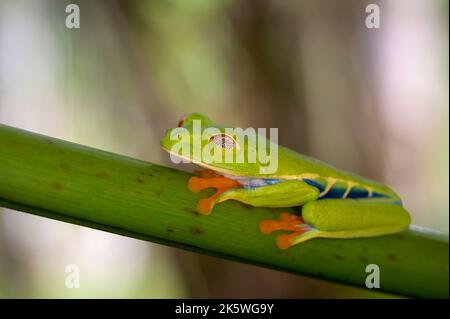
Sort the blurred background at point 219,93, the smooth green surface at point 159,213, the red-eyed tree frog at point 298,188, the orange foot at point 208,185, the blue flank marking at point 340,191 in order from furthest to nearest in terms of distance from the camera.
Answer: the blurred background at point 219,93, the blue flank marking at point 340,191, the red-eyed tree frog at point 298,188, the orange foot at point 208,185, the smooth green surface at point 159,213

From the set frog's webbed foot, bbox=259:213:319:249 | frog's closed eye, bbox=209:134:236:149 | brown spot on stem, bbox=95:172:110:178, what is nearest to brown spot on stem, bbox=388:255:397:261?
frog's webbed foot, bbox=259:213:319:249

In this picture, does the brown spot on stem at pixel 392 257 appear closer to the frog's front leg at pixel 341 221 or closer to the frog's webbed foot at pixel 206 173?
the frog's front leg at pixel 341 221

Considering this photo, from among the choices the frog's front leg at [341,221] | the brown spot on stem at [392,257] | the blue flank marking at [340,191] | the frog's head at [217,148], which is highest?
the frog's head at [217,148]

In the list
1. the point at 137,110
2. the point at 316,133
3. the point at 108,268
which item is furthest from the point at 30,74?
the point at 316,133

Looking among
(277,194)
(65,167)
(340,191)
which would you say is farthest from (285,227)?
(65,167)

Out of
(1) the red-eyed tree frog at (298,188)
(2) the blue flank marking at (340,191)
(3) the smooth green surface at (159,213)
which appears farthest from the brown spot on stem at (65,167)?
(2) the blue flank marking at (340,191)

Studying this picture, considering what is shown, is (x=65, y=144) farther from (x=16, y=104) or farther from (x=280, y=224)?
(x=16, y=104)

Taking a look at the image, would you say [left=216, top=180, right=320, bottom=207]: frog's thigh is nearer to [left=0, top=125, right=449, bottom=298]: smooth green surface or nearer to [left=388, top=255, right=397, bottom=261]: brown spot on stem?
[left=0, top=125, right=449, bottom=298]: smooth green surface
